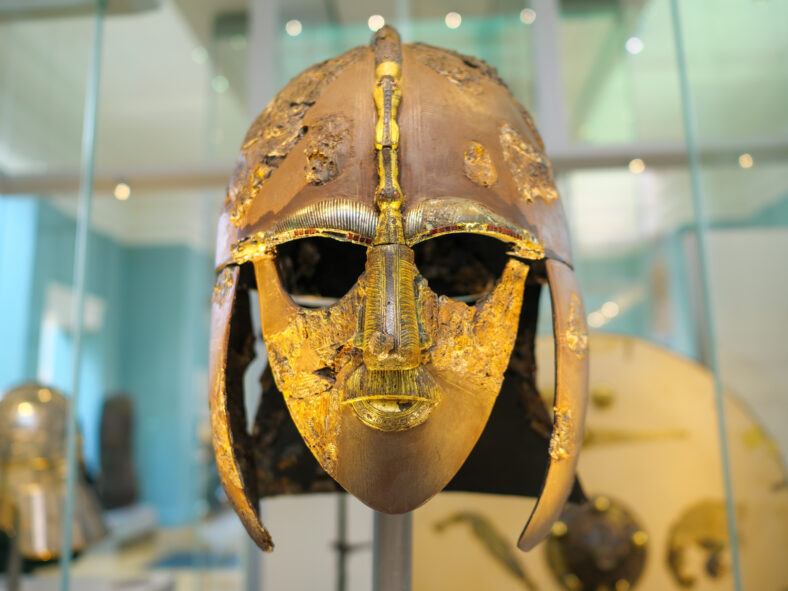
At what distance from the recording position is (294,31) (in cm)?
185

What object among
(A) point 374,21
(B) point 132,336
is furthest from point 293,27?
(B) point 132,336

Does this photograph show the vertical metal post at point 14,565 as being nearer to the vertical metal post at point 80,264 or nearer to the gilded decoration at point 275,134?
the vertical metal post at point 80,264

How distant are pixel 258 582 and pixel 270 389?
71 centimetres

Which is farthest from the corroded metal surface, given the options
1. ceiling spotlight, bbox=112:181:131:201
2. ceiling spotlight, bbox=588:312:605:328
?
ceiling spotlight, bbox=112:181:131:201

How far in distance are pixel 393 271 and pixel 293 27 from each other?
4.47ft

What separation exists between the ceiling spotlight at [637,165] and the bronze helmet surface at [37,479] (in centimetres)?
170

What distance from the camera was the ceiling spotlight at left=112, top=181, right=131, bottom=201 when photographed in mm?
1792

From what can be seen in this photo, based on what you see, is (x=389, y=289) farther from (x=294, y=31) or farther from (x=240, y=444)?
(x=294, y=31)

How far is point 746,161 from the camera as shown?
165 centimetres

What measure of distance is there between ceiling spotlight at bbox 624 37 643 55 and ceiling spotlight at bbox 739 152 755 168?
0.42 metres

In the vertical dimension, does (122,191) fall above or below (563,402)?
above

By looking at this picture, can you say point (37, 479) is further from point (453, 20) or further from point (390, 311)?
point (453, 20)

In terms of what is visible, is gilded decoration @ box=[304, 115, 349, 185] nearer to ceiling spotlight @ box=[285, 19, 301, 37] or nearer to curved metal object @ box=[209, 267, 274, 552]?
curved metal object @ box=[209, 267, 274, 552]

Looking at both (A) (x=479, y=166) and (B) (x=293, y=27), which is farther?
(B) (x=293, y=27)
